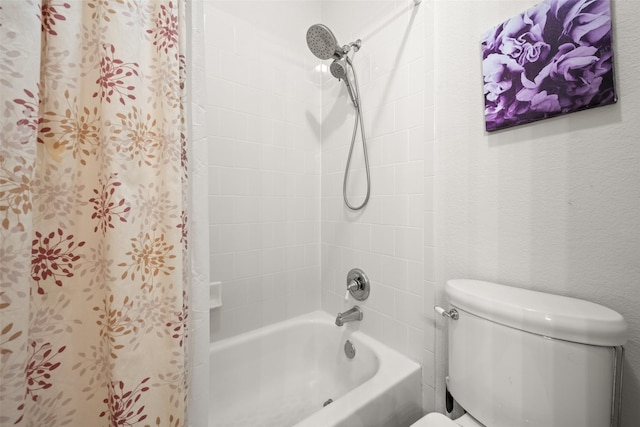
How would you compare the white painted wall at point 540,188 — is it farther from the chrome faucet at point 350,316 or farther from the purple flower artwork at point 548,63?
the chrome faucet at point 350,316

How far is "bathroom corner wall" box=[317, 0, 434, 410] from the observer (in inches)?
41.2

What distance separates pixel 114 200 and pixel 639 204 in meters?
1.28

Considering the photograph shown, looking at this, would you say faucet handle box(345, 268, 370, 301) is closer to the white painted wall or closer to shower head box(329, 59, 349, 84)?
the white painted wall

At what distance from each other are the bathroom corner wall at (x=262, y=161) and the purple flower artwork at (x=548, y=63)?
93cm

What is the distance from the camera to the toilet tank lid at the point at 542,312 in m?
0.58

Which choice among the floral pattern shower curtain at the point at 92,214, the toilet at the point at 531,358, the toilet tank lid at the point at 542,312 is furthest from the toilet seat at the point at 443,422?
the floral pattern shower curtain at the point at 92,214

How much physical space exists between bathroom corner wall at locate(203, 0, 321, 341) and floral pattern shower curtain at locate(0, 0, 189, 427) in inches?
22.1

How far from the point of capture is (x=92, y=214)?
573 mm

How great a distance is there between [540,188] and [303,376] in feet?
4.60

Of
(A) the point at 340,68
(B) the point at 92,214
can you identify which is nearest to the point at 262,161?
(A) the point at 340,68

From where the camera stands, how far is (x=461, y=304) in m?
0.81

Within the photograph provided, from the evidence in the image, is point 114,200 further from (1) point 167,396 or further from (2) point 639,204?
(2) point 639,204

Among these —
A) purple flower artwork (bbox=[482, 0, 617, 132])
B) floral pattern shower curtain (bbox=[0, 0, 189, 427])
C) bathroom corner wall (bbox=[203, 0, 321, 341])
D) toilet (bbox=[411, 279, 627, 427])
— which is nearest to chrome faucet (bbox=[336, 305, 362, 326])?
bathroom corner wall (bbox=[203, 0, 321, 341])

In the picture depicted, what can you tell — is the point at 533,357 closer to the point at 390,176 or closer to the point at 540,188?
the point at 540,188
